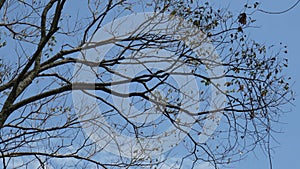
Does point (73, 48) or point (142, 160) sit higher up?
point (73, 48)

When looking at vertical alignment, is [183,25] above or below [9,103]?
above

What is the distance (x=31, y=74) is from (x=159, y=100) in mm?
1600

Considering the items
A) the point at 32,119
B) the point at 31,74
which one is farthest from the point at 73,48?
the point at 32,119

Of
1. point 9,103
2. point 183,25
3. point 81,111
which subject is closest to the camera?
point 9,103

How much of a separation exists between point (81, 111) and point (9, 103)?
106cm

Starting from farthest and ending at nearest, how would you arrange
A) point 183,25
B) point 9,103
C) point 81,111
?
point 81,111 < point 183,25 < point 9,103

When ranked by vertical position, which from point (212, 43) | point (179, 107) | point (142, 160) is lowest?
point (142, 160)

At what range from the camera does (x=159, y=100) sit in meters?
5.57

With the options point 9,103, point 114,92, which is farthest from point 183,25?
point 9,103

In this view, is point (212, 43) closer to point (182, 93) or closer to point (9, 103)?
point (182, 93)

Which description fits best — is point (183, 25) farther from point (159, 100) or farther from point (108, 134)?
point (108, 134)

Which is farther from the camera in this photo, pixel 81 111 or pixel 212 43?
pixel 81 111

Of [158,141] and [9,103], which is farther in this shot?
[158,141]

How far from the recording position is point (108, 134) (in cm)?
571
